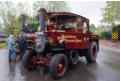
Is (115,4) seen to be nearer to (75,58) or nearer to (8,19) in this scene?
(75,58)

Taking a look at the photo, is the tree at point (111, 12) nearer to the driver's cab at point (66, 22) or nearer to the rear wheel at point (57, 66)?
the driver's cab at point (66, 22)

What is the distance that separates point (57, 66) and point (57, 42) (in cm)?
82

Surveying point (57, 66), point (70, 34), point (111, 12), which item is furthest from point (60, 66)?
point (111, 12)

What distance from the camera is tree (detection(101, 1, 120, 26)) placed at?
15020 mm

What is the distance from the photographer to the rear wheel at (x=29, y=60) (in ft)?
13.1

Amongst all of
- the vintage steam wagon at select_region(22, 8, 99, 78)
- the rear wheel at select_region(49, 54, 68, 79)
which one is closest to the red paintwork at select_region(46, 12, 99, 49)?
the vintage steam wagon at select_region(22, 8, 99, 78)

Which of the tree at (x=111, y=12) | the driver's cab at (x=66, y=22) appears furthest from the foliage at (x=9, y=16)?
the tree at (x=111, y=12)

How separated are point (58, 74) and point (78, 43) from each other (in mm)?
1471

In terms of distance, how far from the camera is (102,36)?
763 inches

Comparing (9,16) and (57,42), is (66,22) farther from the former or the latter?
(9,16)

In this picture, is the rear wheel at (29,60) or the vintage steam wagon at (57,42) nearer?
the vintage steam wagon at (57,42)

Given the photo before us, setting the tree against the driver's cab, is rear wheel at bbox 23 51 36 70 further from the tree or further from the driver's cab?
the tree

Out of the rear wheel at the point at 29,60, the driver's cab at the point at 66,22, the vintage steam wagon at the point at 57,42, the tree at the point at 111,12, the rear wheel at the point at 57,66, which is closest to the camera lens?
the rear wheel at the point at 57,66

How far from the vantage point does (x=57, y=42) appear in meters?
3.62
